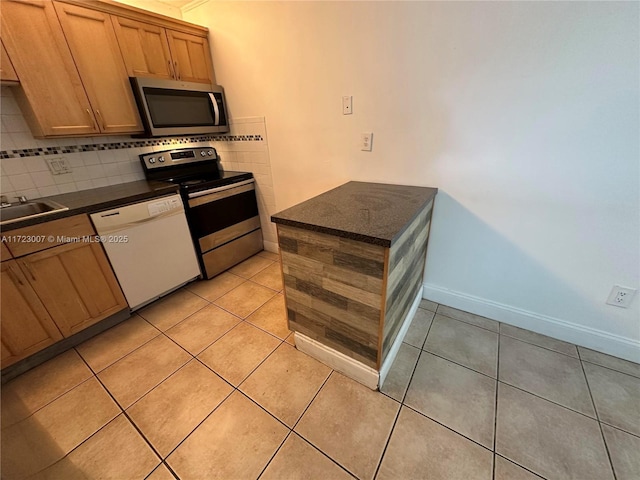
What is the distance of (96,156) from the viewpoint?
2.06 m

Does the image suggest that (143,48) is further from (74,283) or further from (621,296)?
(621,296)

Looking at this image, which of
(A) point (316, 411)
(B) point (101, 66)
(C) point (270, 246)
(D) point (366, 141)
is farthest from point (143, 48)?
(A) point (316, 411)

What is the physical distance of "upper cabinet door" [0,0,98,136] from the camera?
56.4 inches

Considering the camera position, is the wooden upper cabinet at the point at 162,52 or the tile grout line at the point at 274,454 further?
the wooden upper cabinet at the point at 162,52

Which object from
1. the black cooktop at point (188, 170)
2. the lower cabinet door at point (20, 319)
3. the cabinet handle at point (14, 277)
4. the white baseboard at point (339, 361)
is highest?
the black cooktop at point (188, 170)

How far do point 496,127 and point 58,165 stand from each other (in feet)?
9.56

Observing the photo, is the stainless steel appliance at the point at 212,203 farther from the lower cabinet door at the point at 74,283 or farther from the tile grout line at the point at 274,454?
the tile grout line at the point at 274,454

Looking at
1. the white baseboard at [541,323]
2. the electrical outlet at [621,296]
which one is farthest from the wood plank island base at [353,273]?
the electrical outlet at [621,296]

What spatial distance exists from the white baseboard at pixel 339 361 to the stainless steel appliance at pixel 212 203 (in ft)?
4.11

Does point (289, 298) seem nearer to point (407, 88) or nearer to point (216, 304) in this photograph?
point (216, 304)

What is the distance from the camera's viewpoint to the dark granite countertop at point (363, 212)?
3.50ft

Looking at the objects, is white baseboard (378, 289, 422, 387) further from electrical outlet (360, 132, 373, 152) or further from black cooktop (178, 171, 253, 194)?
black cooktop (178, 171, 253, 194)

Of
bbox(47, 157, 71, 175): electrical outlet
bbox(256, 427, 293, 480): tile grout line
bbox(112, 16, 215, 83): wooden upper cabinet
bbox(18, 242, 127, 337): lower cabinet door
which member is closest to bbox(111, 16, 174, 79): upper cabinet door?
bbox(112, 16, 215, 83): wooden upper cabinet

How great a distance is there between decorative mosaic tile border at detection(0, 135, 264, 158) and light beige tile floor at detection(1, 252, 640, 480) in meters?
1.37
